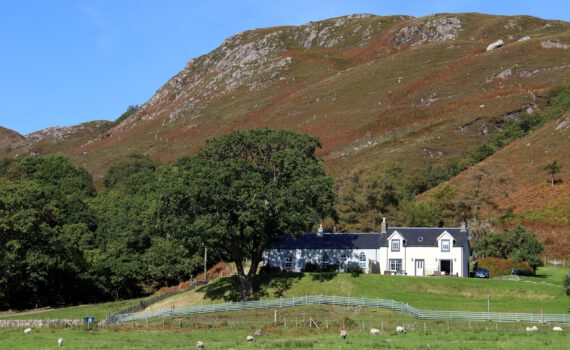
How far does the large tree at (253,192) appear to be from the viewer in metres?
69.4

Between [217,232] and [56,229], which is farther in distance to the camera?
[56,229]

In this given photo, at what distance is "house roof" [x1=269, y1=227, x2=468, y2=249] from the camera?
81625 millimetres

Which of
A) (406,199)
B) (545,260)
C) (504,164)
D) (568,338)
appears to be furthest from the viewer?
(504,164)

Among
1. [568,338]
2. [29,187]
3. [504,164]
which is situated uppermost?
[504,164]

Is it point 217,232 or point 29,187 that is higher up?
point 29,187

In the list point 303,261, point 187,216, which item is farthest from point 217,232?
point 303,261

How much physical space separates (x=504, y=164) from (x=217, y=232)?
8857cm

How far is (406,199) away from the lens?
381 feet

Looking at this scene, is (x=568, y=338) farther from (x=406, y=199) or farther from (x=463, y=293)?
(x=406, y=199)

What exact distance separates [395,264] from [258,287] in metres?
16.9

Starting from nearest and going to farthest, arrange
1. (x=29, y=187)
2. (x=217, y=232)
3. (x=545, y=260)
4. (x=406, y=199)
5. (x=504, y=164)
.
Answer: (x=217, y=232) < (x=29, y=187) < (x=545, y=260) < (x=406, y=199) < (x=504, y=164)

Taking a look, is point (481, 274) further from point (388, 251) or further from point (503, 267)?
point (388, 251)

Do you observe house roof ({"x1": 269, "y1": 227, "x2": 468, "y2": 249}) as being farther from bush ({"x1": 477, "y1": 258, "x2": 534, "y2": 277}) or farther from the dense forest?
the dense forest

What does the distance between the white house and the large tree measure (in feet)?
24.3
